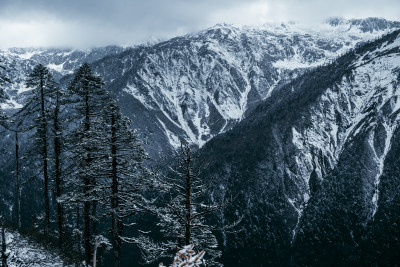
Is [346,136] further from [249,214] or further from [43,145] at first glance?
[43,145]

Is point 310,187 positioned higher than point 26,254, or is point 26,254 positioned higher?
point 310,187

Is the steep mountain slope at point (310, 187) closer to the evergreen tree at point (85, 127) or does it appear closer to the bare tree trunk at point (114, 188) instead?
the evergreen tree at point (85, 127)

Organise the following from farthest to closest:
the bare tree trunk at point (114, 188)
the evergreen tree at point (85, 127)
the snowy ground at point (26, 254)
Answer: the evergreen tree at point (85, 127) < the bare tree trunk at point (114, 188) < the snowy ground at point (26, 254)

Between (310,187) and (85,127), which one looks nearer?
(85,127)

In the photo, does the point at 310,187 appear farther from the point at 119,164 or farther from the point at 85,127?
the point at 119,164

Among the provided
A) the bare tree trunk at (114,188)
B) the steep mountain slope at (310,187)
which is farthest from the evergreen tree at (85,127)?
the steep mountain slope at (310,187)

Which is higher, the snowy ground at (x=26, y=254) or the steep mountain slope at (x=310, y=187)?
the steep mountain slope at (x=310, y=187)

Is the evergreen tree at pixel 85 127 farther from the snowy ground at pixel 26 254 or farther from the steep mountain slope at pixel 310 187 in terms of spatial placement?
the steep mountain slope at pixel 310 187

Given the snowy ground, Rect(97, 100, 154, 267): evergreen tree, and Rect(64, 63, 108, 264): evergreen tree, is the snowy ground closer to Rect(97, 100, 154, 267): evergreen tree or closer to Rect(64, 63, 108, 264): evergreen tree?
Rect(64, 63, 108, 264): evergreen tree

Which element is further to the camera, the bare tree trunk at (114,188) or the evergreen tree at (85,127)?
the evergreen tree at (85,127)

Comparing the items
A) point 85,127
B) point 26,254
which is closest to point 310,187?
point 85,127

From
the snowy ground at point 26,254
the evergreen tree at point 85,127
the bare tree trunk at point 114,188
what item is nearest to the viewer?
the snowy ground at point 26,254

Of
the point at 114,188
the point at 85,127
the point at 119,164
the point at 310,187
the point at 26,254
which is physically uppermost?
the point at 310,187

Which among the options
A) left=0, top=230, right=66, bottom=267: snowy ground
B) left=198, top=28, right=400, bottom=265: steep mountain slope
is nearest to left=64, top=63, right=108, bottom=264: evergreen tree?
left=0, top=230, right=66, bottom=267: snowy ground
